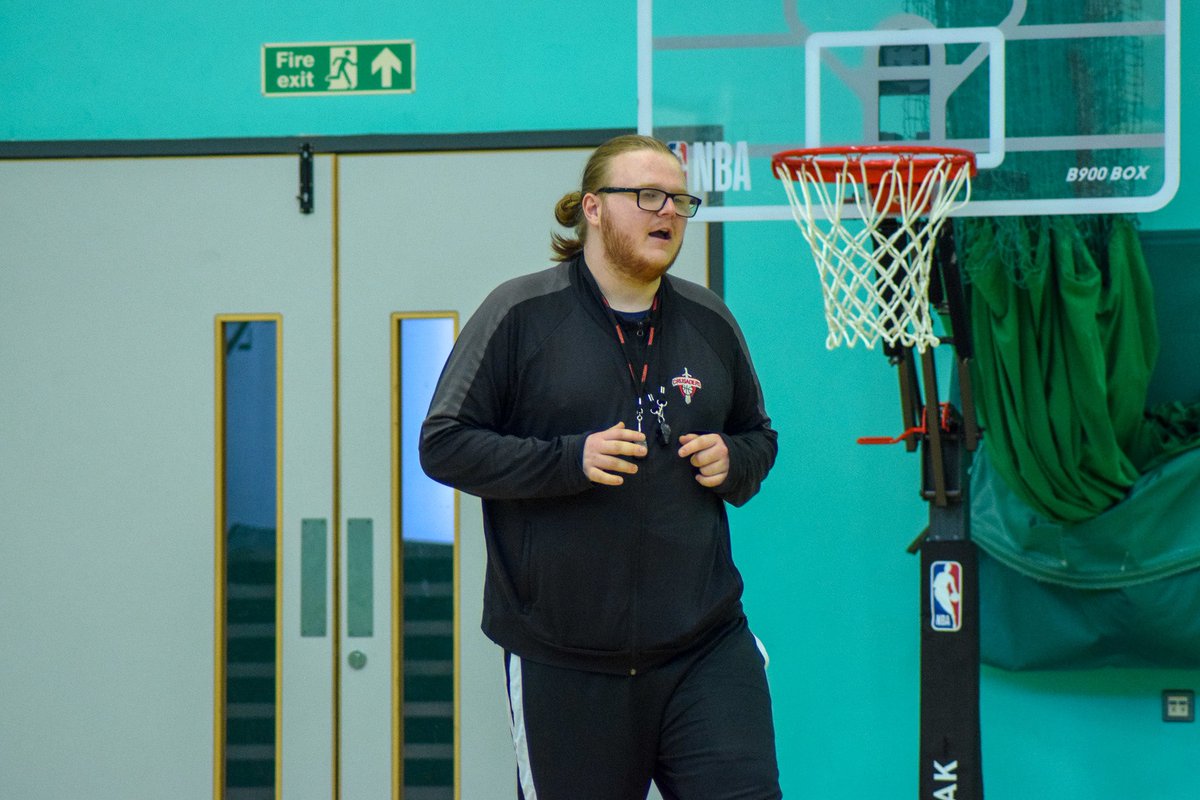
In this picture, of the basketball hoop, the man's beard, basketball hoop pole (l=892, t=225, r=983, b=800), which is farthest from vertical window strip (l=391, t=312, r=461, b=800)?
the man's beard

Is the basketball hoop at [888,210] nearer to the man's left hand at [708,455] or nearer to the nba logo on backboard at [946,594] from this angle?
the nba logo on backboard at [946,594]

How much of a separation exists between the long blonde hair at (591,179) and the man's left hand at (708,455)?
1.54 ft

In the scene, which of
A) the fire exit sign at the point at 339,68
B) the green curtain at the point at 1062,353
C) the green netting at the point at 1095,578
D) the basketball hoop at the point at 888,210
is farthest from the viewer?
the fire exit sign at the point at 339,68

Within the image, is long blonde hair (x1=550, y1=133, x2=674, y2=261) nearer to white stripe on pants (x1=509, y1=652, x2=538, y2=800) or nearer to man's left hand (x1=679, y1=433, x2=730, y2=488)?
man's left hand (x1=679, y1=433, x2=730, y2=488)

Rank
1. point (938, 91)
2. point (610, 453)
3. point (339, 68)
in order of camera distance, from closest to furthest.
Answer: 1. point (610, 453)
2. point (938, 91)
3. point (339, 68)

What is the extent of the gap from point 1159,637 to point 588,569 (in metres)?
1.92

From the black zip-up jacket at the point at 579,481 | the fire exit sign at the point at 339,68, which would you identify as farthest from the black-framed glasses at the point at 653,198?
the fire exit sign at the point at 339,68

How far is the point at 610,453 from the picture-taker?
229cm

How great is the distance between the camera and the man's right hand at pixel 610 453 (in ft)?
7.48

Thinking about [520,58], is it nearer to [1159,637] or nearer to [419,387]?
[419,387]

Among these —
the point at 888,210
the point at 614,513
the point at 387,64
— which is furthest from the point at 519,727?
the point at 387,64

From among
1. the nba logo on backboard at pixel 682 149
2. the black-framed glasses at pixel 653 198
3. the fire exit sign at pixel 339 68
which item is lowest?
the black-framed glasses at pixel 653 198

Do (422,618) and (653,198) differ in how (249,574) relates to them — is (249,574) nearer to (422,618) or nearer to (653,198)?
(422,618)

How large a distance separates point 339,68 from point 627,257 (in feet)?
6.02
